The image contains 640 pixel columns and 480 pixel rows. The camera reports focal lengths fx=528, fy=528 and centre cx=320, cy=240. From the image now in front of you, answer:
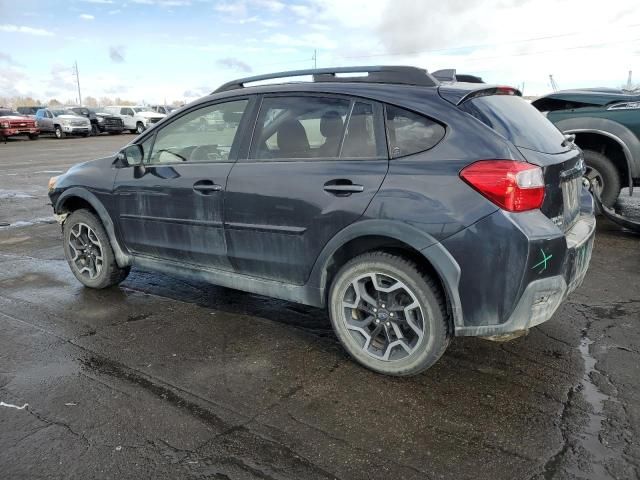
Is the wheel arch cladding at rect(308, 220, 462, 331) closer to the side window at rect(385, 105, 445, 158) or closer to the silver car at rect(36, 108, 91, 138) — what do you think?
the side window at rect(385, 105, 445, 158)

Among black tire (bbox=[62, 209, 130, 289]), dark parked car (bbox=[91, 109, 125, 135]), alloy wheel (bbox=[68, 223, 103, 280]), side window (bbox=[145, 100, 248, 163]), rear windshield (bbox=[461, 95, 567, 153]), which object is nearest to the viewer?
rear windshield (bbox=[461, 95, 567, 153])

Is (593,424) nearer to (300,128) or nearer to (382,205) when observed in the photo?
(382,205)

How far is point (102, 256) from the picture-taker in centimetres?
480

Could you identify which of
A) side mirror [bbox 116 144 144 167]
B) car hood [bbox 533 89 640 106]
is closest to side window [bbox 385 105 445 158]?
side mirror [bbox 116 144 144 167]

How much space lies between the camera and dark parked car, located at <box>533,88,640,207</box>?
6516 mm

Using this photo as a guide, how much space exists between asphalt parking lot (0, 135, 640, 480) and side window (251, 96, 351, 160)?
4.43ft

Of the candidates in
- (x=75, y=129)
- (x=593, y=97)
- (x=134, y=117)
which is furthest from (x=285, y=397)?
(x=134, y=117)

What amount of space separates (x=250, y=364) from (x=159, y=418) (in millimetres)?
756

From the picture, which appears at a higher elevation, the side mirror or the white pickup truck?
the white pickup truck

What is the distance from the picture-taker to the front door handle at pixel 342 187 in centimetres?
319

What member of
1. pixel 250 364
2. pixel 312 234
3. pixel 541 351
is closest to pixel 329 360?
pixel 250 364

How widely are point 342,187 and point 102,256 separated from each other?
2677 mm

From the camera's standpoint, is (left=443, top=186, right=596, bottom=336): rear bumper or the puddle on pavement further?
(left=443, top=186, right=596, bottom=336): rear bumper

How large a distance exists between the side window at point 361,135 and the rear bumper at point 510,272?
2.54ft
